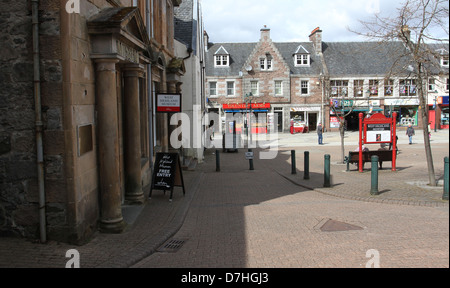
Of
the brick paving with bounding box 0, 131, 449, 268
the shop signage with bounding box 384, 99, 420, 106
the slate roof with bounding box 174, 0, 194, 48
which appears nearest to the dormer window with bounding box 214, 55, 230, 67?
the shop signage with bounding box 384, 99, 420, 106

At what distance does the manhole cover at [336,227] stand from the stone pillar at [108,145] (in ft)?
11.8

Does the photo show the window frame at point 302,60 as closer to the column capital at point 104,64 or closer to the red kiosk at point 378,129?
the red kiosk at point 378,129

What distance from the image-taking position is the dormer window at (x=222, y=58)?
4775 centimetres

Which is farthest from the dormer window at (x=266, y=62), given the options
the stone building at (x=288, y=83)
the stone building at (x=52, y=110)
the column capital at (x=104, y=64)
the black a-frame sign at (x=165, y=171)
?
the column capital at (x=104, y=64)

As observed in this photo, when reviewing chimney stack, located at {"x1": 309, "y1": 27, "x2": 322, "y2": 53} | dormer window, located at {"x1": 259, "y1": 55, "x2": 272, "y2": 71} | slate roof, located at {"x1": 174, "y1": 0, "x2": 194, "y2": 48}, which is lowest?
slate roof, located at {"x1": 174, "y1": 0, "x2": 194, "y2": 48}

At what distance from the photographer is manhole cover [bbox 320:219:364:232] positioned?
7223mm

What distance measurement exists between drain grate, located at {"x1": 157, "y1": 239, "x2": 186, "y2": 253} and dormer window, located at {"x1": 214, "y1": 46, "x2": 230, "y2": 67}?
42.3 meters

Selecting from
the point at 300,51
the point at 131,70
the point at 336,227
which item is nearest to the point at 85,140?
the point at 131,70

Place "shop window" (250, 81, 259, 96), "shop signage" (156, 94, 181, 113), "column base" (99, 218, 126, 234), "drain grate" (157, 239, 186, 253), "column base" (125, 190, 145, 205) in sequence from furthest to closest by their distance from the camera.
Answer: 1. "shop window" (250, 81, 259, 96)
2. "shop signage" (156, 94, 181, 113)
3. "column base" (125, 190, 145, 205)
4. "column base" (99, 218, 126, 234)
5. "drain grate" (157, 239, 186, 253)

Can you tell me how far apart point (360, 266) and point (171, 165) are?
5911 millimetres

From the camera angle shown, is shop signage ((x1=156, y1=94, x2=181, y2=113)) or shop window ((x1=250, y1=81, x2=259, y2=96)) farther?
shop window ((x1=250, y1=81, x2=259, y2=96))

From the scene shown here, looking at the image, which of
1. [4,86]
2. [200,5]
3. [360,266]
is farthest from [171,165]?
[200,5]

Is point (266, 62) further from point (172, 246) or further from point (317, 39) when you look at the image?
point (172, 246)

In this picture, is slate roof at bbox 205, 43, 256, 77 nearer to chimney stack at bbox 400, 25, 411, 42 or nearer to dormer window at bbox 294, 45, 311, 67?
dormer window at bbox 294, 45, 311, 67
